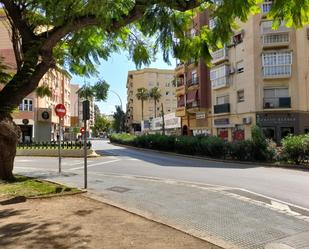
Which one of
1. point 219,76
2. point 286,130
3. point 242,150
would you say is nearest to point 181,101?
point 219,76

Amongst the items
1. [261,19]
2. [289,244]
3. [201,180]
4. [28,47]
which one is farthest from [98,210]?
[261,19]

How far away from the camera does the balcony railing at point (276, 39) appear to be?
40.6 meters

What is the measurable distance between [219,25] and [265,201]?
14.6ft

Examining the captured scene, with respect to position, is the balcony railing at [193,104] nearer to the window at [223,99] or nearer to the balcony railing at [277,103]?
the window at [223,99]

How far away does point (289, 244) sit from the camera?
265 inches

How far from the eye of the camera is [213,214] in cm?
908

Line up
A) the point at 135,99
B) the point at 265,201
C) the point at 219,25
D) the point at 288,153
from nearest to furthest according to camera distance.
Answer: the point at 219,25 → the point at 265,201 → the point at 288,153 → the point at 135,99

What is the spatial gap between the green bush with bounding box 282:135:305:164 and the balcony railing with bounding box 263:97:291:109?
55.2 feet

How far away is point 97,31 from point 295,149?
14.8 meters

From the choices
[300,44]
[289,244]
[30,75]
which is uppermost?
[300,44]

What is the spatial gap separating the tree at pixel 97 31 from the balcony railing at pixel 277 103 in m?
28.5

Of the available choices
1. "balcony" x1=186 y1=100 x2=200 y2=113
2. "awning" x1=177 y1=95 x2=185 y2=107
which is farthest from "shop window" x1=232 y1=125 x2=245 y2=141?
"awning" x1=177 y1=95 x2=185 y2=107

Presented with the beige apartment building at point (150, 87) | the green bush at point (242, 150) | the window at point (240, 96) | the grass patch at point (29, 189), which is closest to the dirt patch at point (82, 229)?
the grass patch at point (29, 189)

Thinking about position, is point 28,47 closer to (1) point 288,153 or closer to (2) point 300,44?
(1) point 288,153
